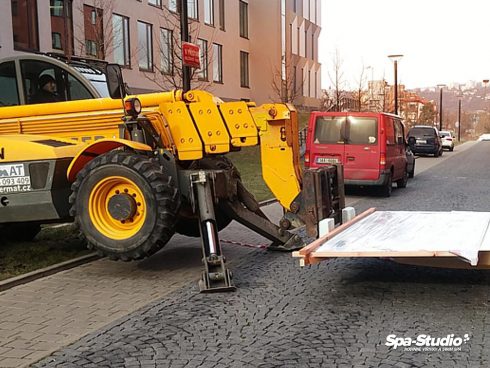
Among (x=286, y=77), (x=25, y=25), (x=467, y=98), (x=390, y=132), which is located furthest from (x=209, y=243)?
(x=467, y=98)

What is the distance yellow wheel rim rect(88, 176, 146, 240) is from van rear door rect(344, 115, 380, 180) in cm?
914

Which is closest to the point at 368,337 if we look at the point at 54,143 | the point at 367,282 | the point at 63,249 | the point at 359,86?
the point at 367,282

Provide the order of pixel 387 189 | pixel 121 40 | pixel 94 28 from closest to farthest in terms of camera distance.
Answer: pixel 387 189 < pixel 94 28 < pixel 121 40

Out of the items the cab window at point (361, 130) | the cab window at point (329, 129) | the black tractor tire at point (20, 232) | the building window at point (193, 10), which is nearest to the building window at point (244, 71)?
the building window at point (193, 10)

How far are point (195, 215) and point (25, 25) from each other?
1618 centimetres

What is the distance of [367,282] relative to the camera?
646 centimetres

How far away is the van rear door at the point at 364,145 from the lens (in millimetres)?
14883

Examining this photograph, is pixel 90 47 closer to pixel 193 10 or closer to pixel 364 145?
pixel 364 145

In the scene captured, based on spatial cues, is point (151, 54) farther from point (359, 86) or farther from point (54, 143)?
point (54, 143)

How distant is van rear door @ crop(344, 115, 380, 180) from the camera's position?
14883mm

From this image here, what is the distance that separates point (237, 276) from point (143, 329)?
1.95m

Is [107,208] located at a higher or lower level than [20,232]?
higher

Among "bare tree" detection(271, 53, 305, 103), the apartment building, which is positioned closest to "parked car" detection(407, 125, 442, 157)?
"bare tree" detection(271, 53, 305, 103)

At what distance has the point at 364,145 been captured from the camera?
588 inches
